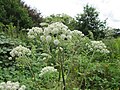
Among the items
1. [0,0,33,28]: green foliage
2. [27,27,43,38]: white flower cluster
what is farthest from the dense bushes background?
[0,0,33,28]: green foliage

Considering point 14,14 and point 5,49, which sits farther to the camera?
point 14,14

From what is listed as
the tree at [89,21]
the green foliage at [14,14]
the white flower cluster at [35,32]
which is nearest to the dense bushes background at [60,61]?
the white flower cluster at [35,32]

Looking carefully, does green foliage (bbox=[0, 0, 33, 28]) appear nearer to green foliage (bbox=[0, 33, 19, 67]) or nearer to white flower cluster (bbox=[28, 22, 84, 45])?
green foliage (bbox=[0, 33, 19, 67])

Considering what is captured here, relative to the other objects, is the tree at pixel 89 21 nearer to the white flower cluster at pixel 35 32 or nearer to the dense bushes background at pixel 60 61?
the dense bushes background at pixel 60 61

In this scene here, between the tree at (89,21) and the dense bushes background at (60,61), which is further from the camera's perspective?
the tree at (89,21)

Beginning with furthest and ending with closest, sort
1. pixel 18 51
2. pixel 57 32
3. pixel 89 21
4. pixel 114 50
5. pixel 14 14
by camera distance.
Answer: pixel 89 21, pixel 14 14, pixel 114 50, pixel 18 51, pixel 57 32

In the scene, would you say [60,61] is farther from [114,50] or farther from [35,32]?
[114,50]

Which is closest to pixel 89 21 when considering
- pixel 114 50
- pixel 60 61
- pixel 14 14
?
pixel 14 14

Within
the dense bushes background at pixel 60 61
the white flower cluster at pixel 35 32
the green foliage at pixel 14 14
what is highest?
the green foliage at pixel 14 14

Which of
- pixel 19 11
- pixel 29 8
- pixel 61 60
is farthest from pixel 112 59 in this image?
pixel 29 8

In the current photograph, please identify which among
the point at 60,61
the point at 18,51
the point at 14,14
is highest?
the point at 14,14

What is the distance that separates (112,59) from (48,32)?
147 inches

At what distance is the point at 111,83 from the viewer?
5.32m

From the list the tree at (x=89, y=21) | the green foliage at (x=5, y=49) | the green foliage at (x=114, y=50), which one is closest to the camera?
the green foliage at (x=5, y=49)
